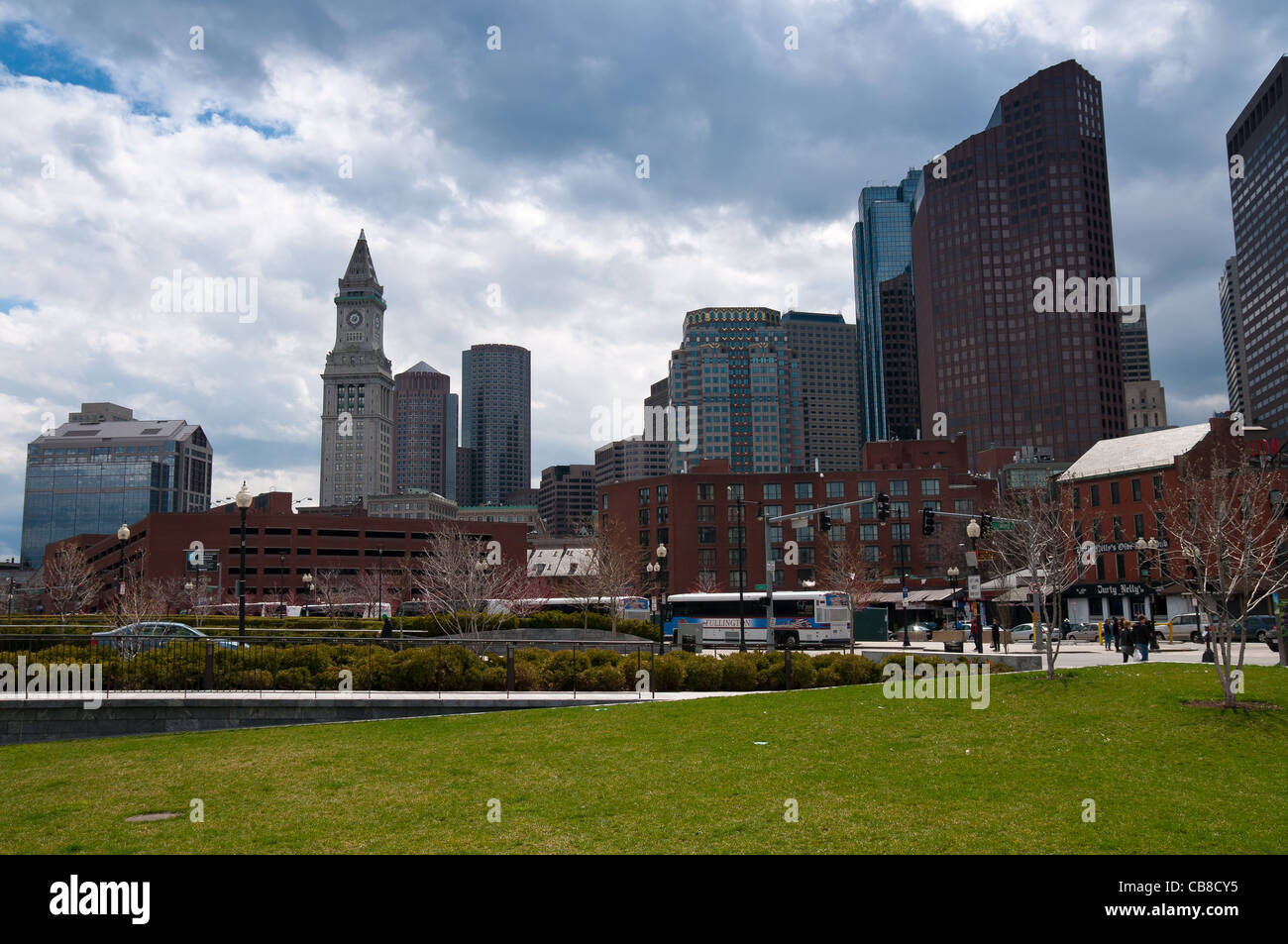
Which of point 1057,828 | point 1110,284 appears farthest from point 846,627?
point 1110,284

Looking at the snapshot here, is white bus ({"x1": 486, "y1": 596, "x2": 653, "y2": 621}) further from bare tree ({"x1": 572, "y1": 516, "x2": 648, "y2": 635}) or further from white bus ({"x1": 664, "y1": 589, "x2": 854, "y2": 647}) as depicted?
white bus ({"x1": 664, "y1": 589, "x2": 854, "y2": 647})

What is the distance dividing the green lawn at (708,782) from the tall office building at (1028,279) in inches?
6860

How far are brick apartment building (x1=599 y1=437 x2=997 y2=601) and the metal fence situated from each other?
249 ft

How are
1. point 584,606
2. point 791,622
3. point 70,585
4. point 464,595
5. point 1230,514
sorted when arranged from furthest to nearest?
point 70,585, point 791,622, point 584,606, point 464,595, point 1230,514

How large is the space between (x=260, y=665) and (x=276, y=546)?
379 ft

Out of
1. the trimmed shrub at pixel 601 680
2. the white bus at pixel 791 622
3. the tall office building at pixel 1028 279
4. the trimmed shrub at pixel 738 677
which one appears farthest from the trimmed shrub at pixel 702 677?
the tall office building at pixel 1028 279

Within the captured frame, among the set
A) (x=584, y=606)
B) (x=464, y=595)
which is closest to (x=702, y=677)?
(x=464, y=595)

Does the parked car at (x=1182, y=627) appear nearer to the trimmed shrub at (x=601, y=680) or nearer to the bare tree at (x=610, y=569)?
the bare tree at (x=610, y=569)

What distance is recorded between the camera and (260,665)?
21.6m

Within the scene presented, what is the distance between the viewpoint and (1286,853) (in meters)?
8.24

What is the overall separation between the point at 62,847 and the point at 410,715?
32.0 feet

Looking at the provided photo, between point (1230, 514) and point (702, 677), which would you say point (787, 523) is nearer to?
point (1230, 514)

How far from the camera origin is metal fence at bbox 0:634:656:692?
20.4 metres
